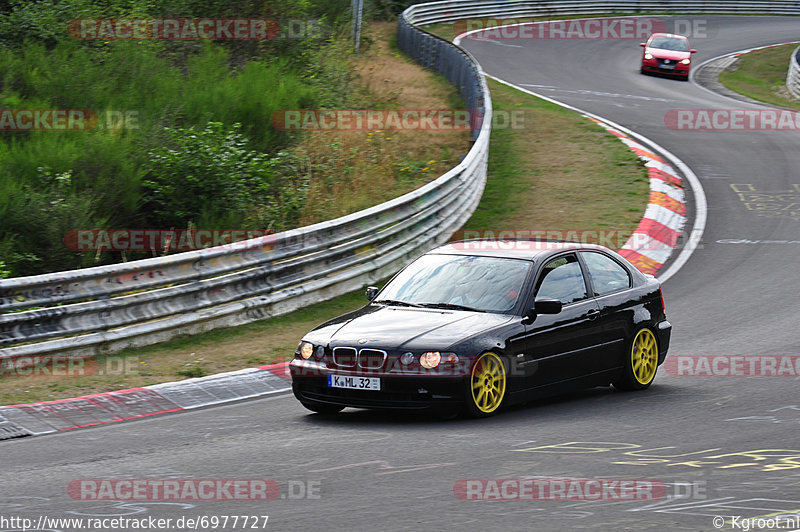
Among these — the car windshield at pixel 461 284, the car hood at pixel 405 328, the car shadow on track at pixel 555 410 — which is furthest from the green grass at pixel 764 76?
the car hood at pixel 405 328

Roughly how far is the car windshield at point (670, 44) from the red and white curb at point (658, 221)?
1639cm

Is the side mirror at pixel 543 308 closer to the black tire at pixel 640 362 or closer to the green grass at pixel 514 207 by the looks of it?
the black tire at pixel 640 362

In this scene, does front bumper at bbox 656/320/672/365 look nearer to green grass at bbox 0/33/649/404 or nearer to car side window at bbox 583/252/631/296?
car side window at bbox 583/252/631/296

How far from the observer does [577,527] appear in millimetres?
5273

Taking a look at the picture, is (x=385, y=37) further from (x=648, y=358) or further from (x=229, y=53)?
(x=648, y=358)

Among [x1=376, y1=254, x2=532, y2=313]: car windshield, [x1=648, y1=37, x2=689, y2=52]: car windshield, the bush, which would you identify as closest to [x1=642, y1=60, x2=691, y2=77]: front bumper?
[x1=648, y1=37, x2=689, y2=52]: car windshield

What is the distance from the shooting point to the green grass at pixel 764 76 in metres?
35.1

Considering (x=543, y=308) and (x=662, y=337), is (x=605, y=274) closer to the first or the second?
(x=662, y=337)

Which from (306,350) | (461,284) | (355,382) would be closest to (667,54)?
Answer: (461,284)

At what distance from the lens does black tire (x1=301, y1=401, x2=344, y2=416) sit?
8297 mm

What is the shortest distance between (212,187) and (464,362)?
312 inches

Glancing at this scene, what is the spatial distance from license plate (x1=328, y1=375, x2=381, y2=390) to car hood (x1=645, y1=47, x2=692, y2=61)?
3126cm

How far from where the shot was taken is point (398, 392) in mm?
7848

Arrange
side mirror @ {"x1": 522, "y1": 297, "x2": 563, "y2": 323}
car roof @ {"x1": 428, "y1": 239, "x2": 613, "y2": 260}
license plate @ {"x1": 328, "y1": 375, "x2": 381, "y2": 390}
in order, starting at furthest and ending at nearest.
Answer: car roof @ {"x1": 428, "y1": 239, "x2": 613, "y2": 260} < side mirror @ {"x1": 522, "y1": 297, "x2": 563, "y2": 323} < license plate @ {"x1": 328, "y1": 375, "x2": 381, "y2": 390}
